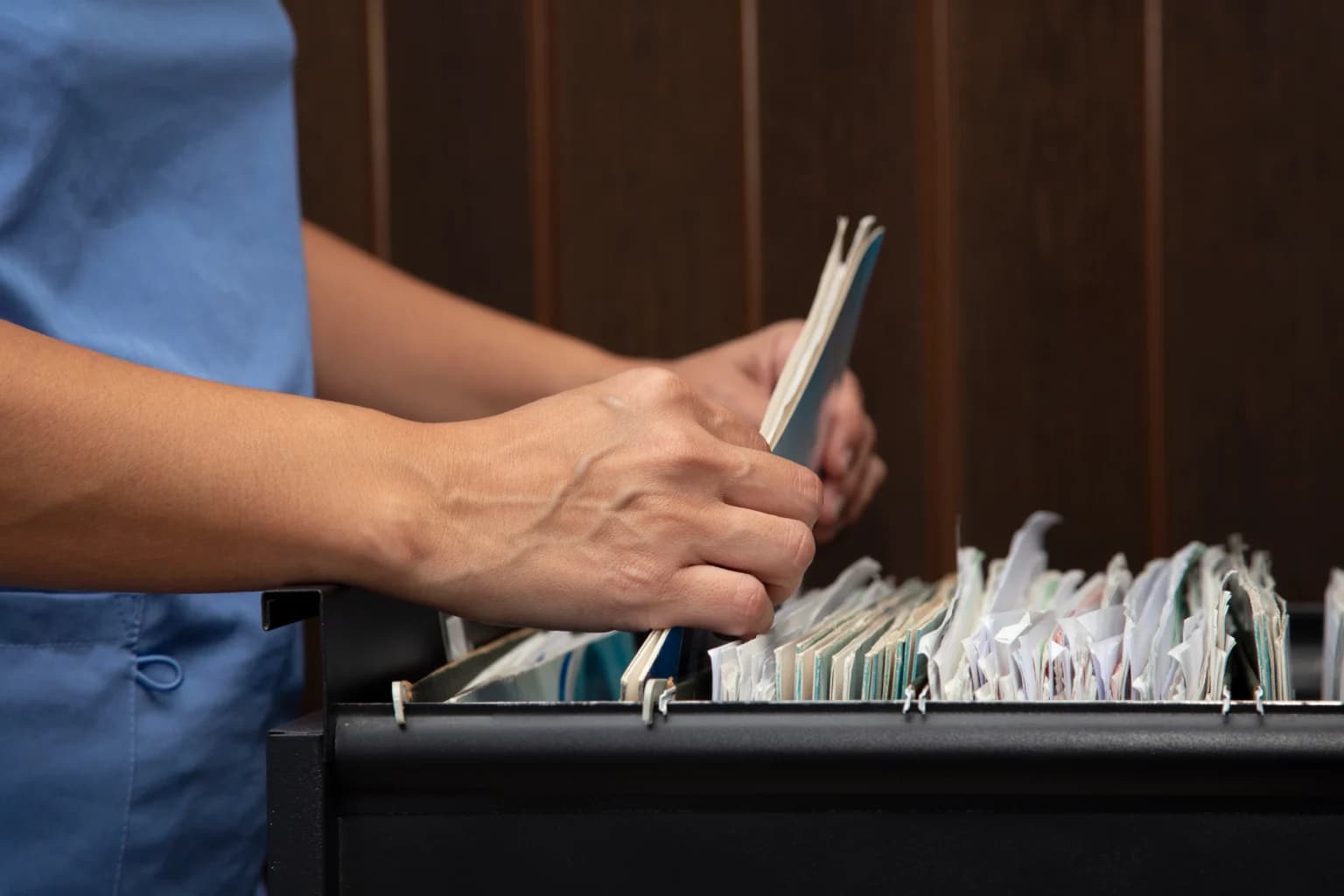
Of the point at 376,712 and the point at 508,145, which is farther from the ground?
the point at 508,145

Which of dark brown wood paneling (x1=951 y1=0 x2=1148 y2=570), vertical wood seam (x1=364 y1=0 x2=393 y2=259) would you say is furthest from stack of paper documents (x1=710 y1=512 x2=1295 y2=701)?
vertical wood seam (x1=364 y1=0 x2=393 y2=259)

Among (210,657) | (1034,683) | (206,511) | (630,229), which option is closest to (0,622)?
(210,657)

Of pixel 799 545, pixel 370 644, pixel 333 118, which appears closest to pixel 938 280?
pixel 333 118

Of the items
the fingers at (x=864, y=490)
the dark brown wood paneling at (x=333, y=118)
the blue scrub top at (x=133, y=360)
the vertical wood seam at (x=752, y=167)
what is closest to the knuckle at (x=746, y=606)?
the blue scrub top at (x=133, y=360)

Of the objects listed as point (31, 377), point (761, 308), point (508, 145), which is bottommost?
point (31, 377)

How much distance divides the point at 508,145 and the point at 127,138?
1.59 feet

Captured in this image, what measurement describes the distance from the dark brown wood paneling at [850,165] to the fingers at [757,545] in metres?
0.61

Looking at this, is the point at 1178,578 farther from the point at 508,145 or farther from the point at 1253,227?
the point at 508,145

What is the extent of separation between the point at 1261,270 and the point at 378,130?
2.39 feet

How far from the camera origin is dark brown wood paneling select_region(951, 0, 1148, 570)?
102 centimetres

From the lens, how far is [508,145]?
107cm

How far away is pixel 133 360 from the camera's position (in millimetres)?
578

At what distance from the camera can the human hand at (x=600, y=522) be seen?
420mm

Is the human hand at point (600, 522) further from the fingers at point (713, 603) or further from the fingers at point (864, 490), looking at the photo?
the fingers at point (864, 490)
